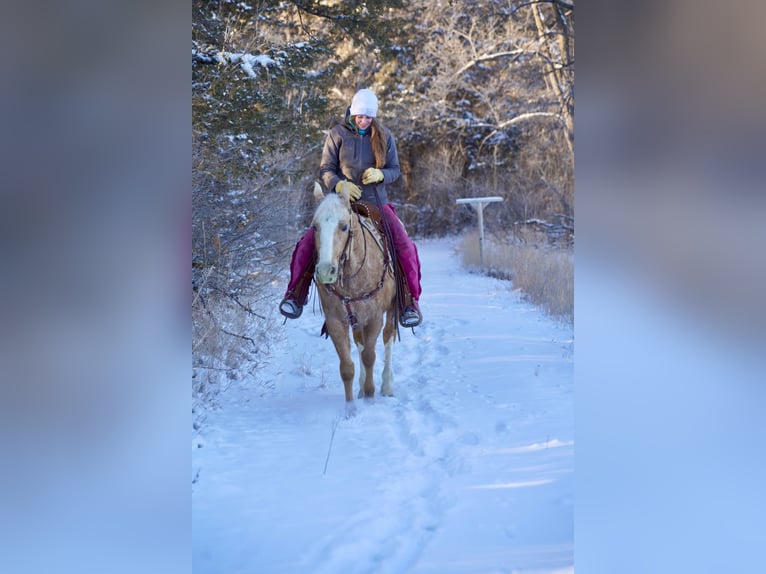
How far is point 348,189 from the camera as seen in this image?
5098mm

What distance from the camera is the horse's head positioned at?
451cm

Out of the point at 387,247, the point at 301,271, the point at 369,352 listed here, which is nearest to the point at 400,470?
the point at 369,352

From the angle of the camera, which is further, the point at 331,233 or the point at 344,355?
the point at 344,355

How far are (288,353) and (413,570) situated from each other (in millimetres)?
4457

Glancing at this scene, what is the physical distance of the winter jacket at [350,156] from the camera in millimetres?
5391

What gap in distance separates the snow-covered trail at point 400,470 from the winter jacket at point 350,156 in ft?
5.69

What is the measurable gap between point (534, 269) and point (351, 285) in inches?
225

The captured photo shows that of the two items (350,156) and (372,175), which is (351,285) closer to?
(372,175)

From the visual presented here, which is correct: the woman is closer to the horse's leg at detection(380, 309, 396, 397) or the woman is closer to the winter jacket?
the winter jacket

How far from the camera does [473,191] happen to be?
764 inches

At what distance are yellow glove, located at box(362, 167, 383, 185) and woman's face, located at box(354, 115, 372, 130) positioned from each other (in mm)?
361
